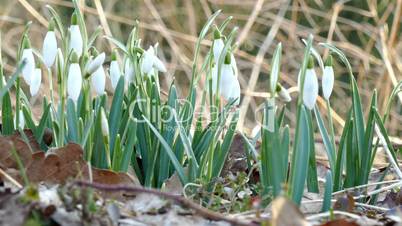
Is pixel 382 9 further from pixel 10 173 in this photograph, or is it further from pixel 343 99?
pixel 10 173

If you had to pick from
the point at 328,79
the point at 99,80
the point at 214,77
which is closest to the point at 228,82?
the point at 214,77

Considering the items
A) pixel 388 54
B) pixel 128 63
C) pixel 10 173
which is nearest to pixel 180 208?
pixel 10 173

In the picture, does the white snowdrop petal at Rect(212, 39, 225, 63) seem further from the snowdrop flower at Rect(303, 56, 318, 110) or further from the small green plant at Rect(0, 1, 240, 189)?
the snowdrop flower at Rect(303, 56, 318, 110)

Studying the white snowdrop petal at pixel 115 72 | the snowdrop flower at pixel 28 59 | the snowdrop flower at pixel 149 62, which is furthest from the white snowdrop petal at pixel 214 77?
the snowdrop flower at pixel 28 59

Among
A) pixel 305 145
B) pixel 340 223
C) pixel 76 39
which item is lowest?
pixel 340 223

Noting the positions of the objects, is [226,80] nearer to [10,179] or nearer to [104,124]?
[104,124]

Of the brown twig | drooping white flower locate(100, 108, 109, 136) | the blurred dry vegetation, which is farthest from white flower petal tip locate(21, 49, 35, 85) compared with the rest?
the blurred dry vegetation
